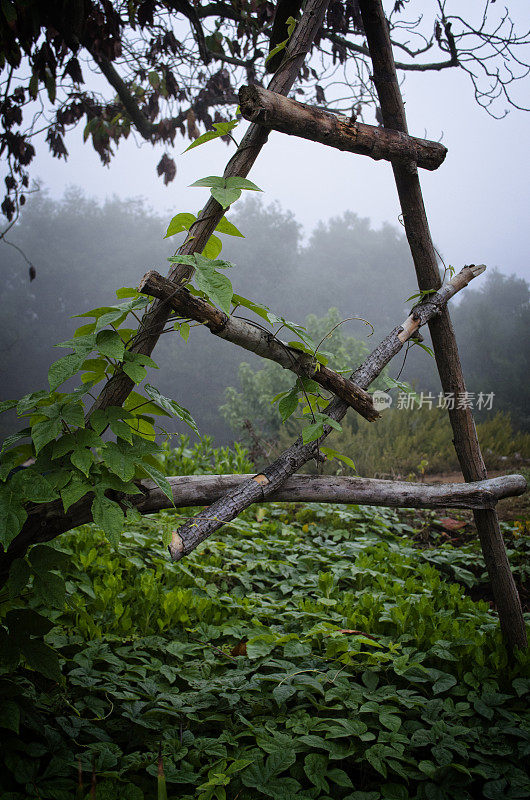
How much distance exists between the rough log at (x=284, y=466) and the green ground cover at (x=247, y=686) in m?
0.07

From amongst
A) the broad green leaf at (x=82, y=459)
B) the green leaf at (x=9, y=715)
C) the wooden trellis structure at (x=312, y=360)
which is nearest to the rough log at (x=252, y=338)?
the wooden trellis structure at (x=312, y=360)

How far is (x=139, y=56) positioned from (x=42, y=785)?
378 cm

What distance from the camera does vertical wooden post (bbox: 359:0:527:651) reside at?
1589 millimetres

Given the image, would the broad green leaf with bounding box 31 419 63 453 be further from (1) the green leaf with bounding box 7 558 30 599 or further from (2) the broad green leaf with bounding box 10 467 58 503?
(1) the green leaf with bounding box 7 558 30 599

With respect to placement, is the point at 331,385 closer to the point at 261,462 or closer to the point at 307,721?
the point at 307,721

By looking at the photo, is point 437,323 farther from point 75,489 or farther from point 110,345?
point 75,489

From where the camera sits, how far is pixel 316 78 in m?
3.43

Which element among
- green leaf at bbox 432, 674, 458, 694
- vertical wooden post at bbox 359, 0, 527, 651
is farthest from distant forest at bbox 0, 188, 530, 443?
green leaf at bbox 432, 674, 458, 694

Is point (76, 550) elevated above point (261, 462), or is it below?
below

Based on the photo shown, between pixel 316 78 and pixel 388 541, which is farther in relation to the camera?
pixel 316 78

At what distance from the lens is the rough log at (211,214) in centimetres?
112

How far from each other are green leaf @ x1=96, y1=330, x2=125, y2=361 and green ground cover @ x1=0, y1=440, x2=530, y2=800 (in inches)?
15.7

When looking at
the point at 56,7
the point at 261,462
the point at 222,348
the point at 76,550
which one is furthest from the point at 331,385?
the point at 222,348

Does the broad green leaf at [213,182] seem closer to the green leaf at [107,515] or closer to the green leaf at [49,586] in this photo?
the green leaf at [107,515]
